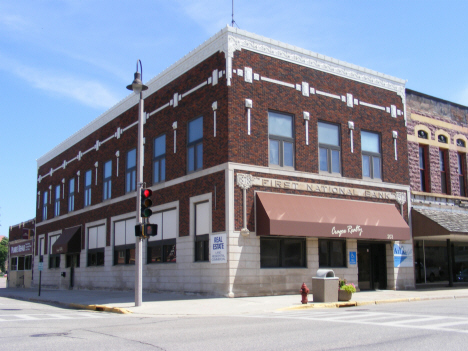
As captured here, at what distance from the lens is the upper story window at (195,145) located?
76.6 ft

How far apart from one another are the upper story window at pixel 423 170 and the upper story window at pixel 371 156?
3534 millimetres

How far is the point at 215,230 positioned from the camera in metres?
21.3

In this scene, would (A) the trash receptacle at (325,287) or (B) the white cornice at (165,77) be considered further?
(B) the white cornice at (165,77)

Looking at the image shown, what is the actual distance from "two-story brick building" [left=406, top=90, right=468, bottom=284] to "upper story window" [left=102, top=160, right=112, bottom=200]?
1765cm

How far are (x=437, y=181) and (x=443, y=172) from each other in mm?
1050

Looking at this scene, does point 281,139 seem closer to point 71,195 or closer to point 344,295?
point 344,295

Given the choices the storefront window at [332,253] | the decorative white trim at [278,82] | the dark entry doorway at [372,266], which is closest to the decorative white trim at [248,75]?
the decorative white trim at [278,82]

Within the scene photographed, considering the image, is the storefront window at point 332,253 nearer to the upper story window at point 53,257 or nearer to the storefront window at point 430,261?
the storefront window at point 430,261

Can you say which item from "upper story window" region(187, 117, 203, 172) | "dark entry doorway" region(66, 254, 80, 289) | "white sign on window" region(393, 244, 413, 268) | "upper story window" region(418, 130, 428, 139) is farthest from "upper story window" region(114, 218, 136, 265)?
"upper story window" region(418, 130, 428, 139)

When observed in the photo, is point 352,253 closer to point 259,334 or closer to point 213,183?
point 213,183

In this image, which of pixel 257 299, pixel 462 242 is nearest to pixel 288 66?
pixel 257 299

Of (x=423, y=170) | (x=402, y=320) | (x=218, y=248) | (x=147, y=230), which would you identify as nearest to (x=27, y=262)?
(x=218, y=248)

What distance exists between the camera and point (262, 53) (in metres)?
22.7

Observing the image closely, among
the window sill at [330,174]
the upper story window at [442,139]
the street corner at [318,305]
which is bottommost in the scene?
the street corner at [318,305]
